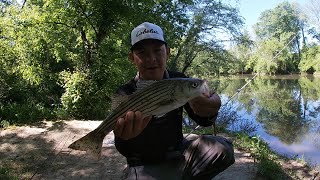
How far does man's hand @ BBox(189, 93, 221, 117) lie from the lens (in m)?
2.65

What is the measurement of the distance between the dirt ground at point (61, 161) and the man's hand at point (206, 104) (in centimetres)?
349

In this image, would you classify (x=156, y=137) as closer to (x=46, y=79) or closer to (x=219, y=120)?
(x=219, y=120)

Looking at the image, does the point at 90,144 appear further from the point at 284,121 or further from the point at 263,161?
the point at 284,121

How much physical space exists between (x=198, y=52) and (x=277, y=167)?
22634mm

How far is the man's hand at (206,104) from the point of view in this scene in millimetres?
2652

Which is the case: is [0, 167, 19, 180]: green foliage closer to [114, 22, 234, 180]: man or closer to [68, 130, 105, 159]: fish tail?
[114, 22, 234, 180]: man

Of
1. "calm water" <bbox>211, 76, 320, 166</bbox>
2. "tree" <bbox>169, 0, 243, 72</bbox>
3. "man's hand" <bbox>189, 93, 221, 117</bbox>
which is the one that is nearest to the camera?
"man's hand" <bbox>189, 93, 221, 117</bbox>

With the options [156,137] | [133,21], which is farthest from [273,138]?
[156,137]

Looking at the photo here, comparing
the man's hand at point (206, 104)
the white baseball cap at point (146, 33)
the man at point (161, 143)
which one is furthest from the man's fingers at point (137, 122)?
the white baseball cap at point (146, 33)

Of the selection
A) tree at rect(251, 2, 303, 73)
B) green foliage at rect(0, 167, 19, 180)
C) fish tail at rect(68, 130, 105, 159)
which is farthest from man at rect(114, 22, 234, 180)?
tree at rect(251, 2, 303, 73)

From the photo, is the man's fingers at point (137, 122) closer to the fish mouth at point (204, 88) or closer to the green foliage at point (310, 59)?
the fish mouth at point (204, 88)

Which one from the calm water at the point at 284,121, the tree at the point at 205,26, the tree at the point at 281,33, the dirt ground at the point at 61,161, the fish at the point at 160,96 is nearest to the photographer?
the fish at the point at 160,96

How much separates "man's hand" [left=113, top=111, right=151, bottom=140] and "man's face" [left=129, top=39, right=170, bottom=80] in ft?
2.22

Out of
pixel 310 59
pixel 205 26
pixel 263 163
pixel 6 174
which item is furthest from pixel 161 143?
pixel 310 59
